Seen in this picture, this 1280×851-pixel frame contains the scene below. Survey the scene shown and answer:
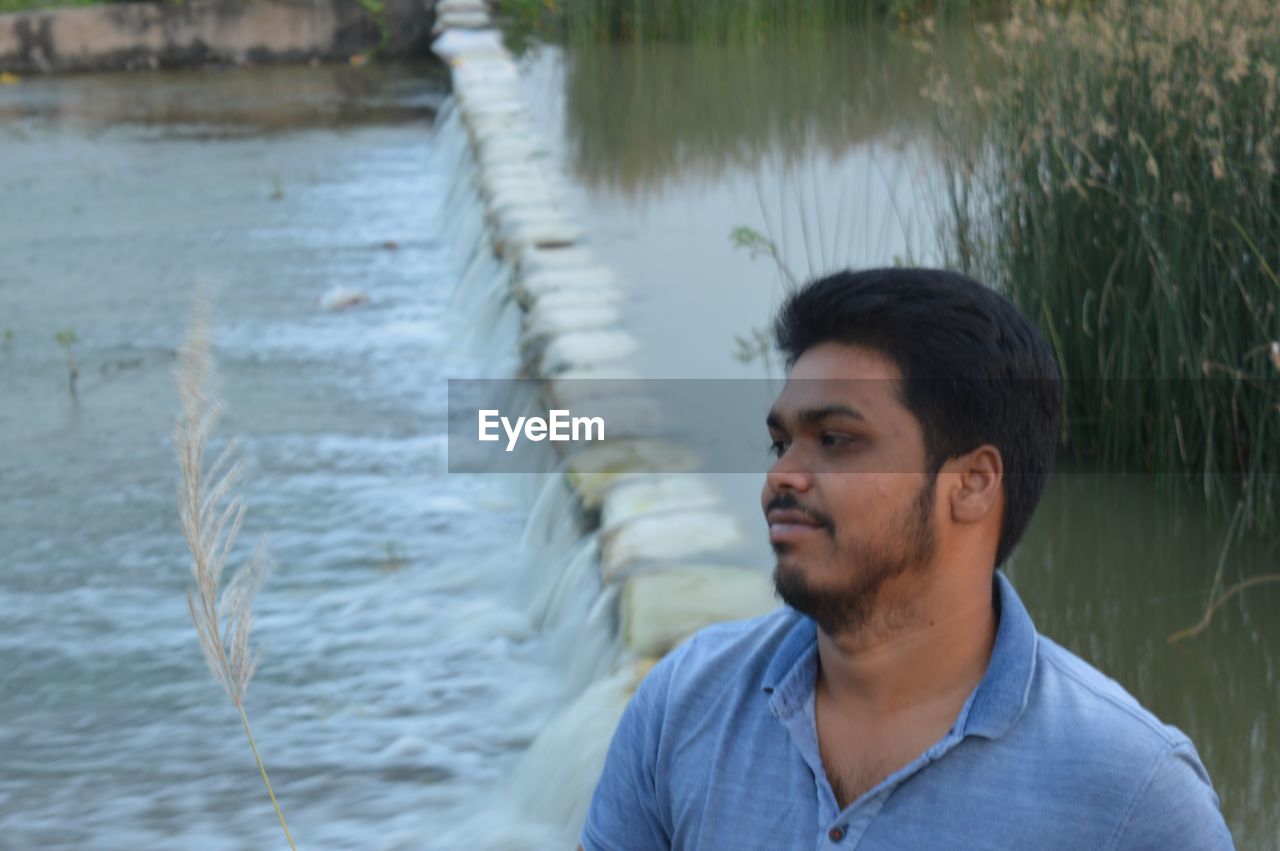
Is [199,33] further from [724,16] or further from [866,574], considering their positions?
[866,574]

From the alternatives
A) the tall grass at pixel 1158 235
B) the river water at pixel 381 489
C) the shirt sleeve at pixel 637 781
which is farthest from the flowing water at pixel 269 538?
the tall grass at pixel 1158 235

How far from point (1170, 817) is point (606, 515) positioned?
8.10 ft

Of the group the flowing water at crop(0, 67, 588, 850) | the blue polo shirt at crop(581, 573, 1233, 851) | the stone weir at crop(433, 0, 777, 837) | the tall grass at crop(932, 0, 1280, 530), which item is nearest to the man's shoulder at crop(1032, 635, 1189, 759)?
the blue polo shirt at crop(581, 573, 1233, 851)

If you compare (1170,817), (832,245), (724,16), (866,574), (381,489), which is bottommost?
(381,489)

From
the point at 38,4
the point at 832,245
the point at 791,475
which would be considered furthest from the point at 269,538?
the point at 38,4

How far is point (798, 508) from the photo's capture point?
48.4 inches

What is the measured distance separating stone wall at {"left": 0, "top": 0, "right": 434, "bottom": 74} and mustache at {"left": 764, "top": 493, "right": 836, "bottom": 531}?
41.2ft

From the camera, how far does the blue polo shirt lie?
1.11 m

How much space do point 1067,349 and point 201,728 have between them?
198 centimetres

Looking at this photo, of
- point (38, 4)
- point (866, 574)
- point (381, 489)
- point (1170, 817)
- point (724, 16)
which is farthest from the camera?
point (38, 4)

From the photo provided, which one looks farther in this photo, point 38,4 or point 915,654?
point 38,4

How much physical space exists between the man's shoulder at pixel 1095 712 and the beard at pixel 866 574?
4.4 inches

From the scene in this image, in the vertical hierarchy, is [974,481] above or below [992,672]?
above

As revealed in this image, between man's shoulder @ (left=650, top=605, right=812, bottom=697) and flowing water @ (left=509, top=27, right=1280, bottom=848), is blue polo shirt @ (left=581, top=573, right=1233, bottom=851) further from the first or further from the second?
flowing water @ (left=509, top=27, right=1280, bottom=848)
